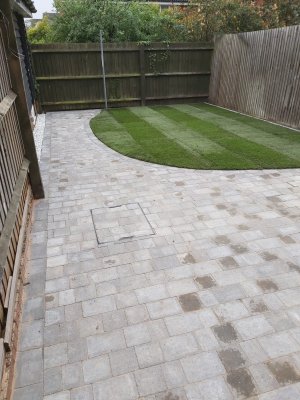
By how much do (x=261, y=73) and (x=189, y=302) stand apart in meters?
8.04

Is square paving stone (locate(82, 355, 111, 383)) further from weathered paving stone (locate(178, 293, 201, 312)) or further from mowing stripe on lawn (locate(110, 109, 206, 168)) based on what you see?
mowing stripe on lawn (locate(110, 109, 206, 168))

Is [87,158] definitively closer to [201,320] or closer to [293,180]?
[293,180]

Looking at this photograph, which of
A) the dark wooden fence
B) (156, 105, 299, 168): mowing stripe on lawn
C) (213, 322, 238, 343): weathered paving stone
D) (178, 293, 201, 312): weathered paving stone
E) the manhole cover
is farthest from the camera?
the dark wooden fence

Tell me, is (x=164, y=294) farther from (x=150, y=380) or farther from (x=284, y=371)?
(x=284, y=371)

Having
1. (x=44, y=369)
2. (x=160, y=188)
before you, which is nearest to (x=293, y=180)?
(x=160, y=188)

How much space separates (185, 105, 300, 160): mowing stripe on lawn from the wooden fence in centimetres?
48

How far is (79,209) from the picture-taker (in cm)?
444

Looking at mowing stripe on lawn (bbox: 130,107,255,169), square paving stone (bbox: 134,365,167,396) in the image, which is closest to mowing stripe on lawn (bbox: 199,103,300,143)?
mowing stripe on lawn (bbox: 130,107,255,169)

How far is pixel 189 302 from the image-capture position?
2.76 metres

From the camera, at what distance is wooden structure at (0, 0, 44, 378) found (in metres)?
2.43

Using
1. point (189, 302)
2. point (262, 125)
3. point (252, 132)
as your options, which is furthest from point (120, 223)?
point (262, 125)

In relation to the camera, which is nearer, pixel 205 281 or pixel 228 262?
pixel 205 281

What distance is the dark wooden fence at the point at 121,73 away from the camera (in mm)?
10289

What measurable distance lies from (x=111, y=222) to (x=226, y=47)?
867cm
